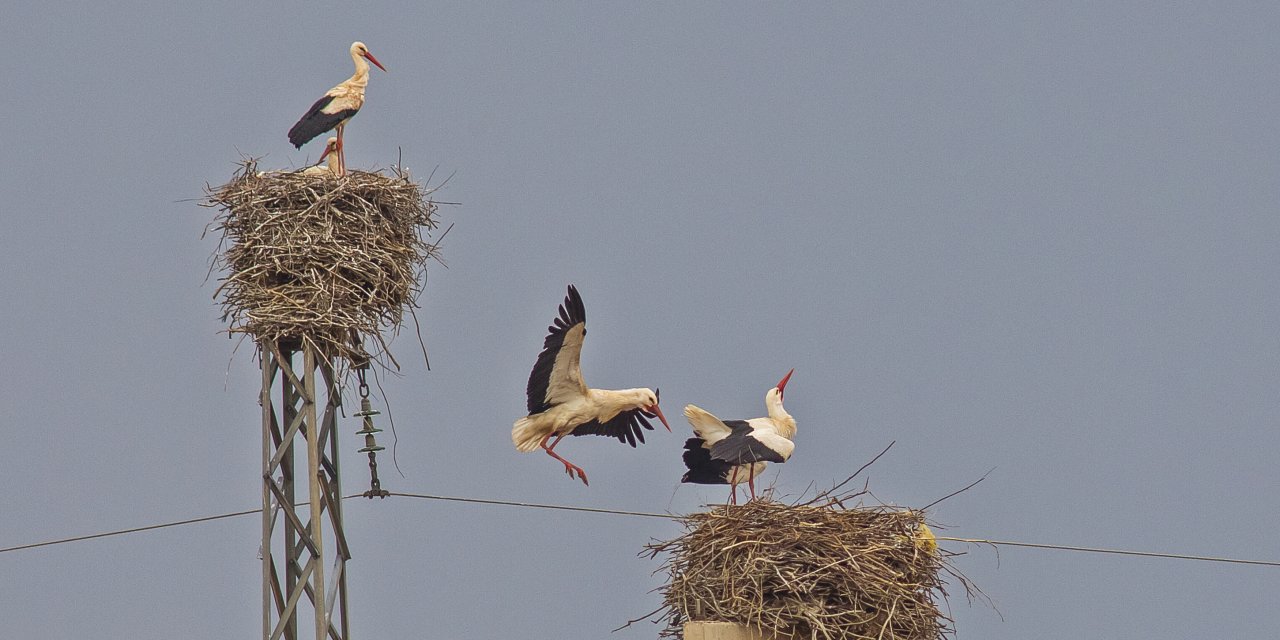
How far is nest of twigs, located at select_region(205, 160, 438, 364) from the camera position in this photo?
1018cm

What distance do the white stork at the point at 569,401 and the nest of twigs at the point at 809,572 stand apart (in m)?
1.38

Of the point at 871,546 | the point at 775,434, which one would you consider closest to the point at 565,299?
the point at 775,434

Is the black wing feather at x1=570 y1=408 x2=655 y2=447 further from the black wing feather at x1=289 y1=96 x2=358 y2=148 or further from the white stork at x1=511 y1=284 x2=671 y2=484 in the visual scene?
the black wing feather at x1=289 y1=96 x2=358 y2=148

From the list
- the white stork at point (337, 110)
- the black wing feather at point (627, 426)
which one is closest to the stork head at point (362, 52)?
the white stork at point (337, 110)

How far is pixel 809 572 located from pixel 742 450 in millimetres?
1785

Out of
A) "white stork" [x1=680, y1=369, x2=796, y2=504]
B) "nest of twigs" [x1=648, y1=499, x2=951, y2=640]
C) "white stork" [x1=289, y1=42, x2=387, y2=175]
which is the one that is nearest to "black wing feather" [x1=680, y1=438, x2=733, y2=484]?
"white stork" [x1=680, y1=369, x2=796, y2=504]

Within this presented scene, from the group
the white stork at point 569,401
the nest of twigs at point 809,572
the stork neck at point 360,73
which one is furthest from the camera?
the stork neck at point 360,73

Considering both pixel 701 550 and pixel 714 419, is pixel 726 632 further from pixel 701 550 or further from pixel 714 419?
pixel 714 419

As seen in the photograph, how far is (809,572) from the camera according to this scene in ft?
31.6

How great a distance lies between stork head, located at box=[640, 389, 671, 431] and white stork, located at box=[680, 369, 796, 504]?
1.08 feet

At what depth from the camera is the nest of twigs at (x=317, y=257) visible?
10180 millimetres

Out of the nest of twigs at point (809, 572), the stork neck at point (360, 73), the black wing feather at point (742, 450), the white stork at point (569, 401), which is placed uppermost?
the stork neck at point (360, 73)

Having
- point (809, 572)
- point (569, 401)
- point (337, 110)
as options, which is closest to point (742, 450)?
point (569, 401)

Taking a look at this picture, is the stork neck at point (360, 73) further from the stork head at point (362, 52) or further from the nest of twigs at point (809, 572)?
the nest of twigs at point (809, 572)
